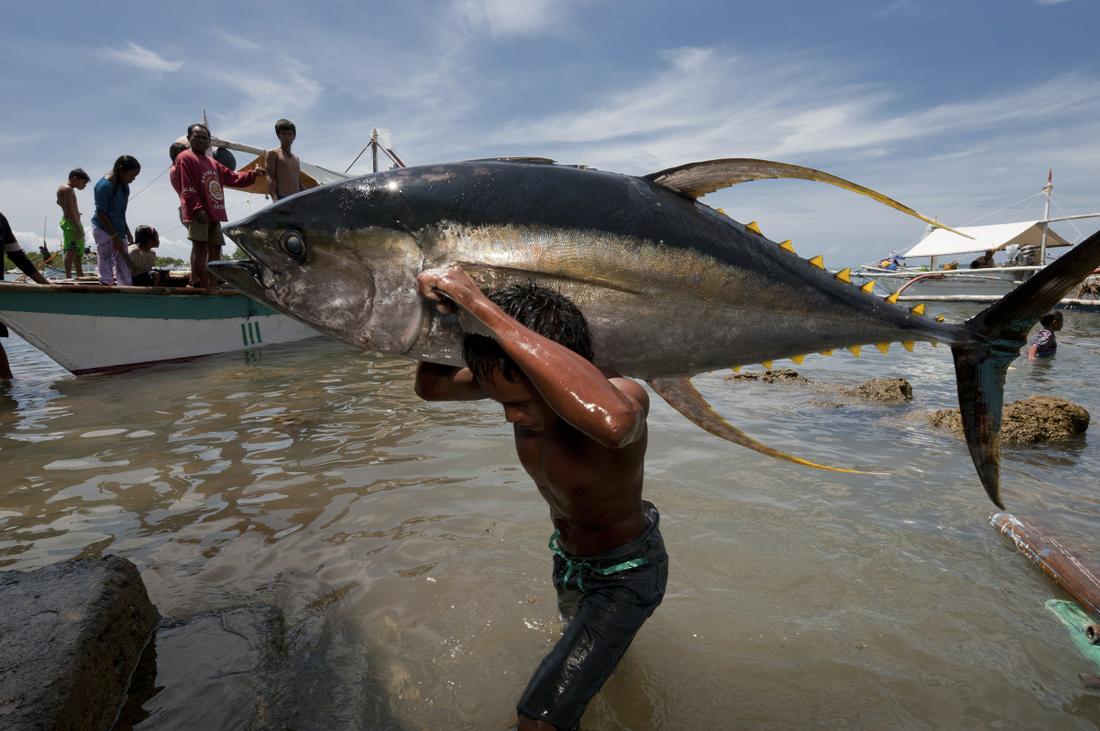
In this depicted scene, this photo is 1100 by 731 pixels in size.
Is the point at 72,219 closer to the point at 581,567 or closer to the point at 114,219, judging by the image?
the point at 114,219

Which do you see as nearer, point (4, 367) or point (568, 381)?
point (568, 381)

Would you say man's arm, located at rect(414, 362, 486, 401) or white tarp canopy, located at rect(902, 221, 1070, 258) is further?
white tarp canopy, located at rect(902, 221, 1070, 258)

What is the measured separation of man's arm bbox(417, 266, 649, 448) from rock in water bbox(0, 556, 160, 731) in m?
1.46

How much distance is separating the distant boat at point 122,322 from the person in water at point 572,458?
4.66 metres

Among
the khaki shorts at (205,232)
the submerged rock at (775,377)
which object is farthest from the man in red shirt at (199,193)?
the submerged rock at (775,377)

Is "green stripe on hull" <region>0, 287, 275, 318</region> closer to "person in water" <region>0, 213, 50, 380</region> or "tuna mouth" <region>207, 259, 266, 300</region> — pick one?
"person in water" <region>0, 213, 50, 380</region>

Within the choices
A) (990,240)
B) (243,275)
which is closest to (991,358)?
(243,275)

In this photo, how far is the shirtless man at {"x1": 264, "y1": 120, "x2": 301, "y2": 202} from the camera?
26.0ft

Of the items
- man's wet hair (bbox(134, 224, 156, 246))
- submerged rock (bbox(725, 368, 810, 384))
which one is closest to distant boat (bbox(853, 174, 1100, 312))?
submerged rock (bbox(725, 368, 810, 384))

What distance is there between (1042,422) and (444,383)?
5.41 m

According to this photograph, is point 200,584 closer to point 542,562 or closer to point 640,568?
point 542,562

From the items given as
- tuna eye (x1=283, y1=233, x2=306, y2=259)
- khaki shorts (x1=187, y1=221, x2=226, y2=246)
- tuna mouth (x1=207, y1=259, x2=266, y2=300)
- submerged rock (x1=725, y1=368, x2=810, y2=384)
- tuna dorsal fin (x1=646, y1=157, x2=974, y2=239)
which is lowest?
submerged rock (x1=725, y1=368, x2=810, y2=384)

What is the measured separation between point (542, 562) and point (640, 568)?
1182mm

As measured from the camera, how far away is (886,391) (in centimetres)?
687
